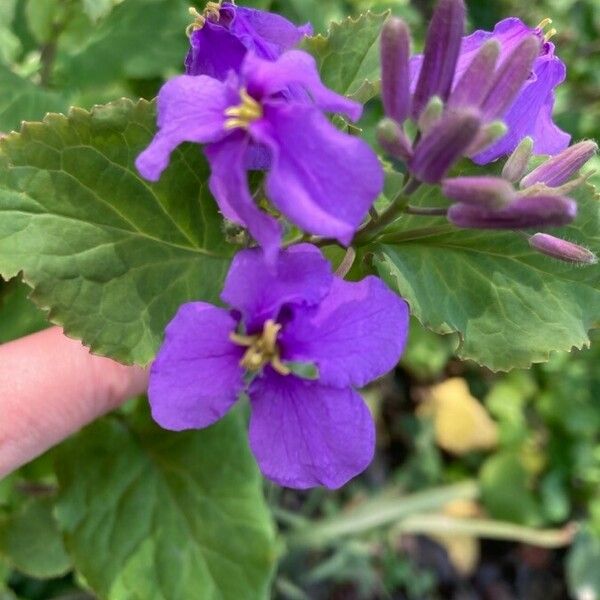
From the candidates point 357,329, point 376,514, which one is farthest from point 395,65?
point 376,514

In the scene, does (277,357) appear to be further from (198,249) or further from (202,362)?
(198,249)

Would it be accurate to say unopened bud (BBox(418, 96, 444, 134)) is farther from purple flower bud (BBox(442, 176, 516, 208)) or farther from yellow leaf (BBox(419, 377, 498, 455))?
yellow leaf (BBox(419, 377, 498, 455))

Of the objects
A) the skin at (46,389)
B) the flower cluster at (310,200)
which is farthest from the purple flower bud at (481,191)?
the skin at (46,389)

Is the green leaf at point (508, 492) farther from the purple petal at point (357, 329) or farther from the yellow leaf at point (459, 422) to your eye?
the purple petal at point (357, 329)

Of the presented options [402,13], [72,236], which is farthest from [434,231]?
[402,13]

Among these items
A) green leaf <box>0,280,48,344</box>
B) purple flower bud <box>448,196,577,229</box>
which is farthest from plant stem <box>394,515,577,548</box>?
purple flower bud <box>448,196,577,229</box>

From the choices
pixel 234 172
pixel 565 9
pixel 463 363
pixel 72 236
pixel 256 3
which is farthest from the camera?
pixel 463 363
